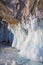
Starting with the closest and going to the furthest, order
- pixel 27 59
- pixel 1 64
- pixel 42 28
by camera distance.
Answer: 1. pixel 1 64
2. pixel 27 59
3. pixel 42 28

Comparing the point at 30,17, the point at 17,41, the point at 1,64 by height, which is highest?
the point at 30,17

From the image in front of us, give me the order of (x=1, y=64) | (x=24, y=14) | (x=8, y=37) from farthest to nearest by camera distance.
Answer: (x=8, y=37), (x=24, y=14), (x=1, y=64)

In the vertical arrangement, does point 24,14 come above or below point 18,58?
above

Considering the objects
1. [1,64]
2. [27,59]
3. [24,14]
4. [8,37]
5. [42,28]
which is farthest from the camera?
[8,37]

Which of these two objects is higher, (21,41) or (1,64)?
(21,41)

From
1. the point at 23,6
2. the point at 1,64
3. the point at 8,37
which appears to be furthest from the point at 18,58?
the point at 8,37

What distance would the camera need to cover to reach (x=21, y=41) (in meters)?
2.12

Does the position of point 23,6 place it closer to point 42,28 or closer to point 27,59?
point 42,28

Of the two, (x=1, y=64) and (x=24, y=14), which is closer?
(x=1, y=64)

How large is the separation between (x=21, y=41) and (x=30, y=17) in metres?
0.24

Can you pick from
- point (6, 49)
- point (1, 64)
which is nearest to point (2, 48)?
point (6, 49)

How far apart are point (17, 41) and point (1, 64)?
57 centimetres

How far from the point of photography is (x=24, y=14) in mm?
2107

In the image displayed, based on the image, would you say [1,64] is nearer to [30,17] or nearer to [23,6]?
[30,17]
